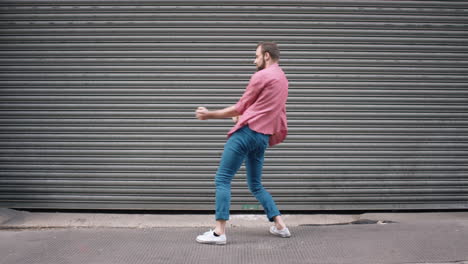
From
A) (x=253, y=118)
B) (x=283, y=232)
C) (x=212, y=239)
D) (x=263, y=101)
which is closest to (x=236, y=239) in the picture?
(x=212, y=239)

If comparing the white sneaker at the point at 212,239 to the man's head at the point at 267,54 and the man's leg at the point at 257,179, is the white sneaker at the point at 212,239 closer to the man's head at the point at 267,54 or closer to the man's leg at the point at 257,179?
the man's leg at the point at 257,179

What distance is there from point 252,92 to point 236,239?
54.0 inches

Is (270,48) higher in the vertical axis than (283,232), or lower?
higher

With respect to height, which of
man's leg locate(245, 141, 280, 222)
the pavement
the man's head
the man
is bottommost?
the pavement

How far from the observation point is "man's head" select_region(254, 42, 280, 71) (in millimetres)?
3734

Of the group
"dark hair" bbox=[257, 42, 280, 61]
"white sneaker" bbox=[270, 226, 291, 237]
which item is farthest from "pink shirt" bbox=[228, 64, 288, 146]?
"white sneaker" bbox=[270, 226, 291, 237]

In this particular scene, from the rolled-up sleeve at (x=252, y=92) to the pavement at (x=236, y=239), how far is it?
3.93 ft

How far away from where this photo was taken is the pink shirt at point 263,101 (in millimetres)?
3621

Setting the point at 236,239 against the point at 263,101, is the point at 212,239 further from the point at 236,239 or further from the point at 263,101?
the point at 263,101

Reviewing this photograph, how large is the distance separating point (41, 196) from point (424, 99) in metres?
4.45

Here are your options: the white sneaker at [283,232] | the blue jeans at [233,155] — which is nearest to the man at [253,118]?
the blue jeans at [233,155]

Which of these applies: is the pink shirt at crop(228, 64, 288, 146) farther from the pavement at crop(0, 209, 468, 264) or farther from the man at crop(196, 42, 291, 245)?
the pavement at crop(0, 209, 468, 264)

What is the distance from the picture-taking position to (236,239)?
13.2ft

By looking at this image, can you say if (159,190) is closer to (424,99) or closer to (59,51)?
(59,51)
